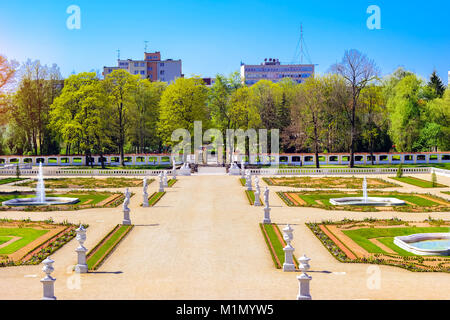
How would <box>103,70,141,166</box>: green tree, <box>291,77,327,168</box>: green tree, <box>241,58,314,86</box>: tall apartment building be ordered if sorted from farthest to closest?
<box>241,58,314,86</box>: tall apartment building → <box>103,70,141,166</box>: green tree → <box>291,77,327,168</box>: green tree

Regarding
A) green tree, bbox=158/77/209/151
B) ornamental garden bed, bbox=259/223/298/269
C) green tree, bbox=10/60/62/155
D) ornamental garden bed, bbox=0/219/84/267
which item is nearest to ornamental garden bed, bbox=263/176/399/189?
ornamental garden bed, bbox=259/223/298/269

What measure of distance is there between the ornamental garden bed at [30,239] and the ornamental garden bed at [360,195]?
16795mm

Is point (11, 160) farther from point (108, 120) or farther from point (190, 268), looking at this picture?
point (190, 268)

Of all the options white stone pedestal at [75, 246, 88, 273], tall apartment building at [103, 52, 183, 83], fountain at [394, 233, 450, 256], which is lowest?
fountain at [394, 233, 450, 256]

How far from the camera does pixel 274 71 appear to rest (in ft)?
582

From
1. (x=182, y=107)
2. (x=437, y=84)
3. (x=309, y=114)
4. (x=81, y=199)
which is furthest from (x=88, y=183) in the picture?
(x=437, y=84)

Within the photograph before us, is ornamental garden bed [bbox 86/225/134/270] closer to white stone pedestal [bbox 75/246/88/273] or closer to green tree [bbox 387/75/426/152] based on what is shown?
white stone pedestal [bbox 75/246/88/273]

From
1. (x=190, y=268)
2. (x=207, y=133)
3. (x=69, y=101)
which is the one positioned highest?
(x=69, y=101)

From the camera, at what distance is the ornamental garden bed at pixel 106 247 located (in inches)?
759

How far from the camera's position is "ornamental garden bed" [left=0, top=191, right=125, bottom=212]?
33438 millimetres
